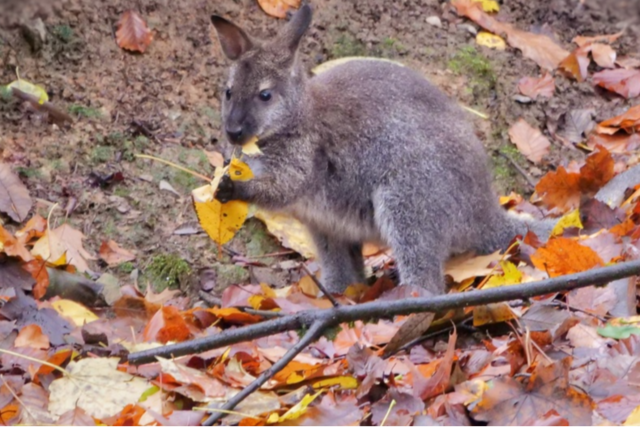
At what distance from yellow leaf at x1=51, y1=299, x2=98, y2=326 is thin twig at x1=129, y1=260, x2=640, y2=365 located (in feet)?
3.48

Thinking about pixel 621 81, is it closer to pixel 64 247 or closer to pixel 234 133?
pixel 234 133

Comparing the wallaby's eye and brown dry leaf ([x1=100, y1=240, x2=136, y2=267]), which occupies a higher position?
the wallaby's eye

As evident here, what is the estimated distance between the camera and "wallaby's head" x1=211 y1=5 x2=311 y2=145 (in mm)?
4727

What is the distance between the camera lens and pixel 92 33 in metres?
6.29

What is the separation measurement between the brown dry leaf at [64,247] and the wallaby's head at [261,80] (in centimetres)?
114

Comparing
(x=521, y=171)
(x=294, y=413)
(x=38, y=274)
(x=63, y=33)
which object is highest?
(x=294, y=413)

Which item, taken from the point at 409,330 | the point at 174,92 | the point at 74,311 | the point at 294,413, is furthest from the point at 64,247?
the point at 294,413

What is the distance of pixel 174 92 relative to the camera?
20.8 feet

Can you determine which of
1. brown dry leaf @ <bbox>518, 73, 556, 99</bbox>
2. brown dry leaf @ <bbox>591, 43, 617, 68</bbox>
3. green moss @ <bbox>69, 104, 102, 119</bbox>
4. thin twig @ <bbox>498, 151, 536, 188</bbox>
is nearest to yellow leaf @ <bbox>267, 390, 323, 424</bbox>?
green moss @ <bbox>69, 104, 102, 119</bbox>

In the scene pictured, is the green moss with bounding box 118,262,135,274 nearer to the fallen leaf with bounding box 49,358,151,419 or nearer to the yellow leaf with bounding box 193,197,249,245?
the yellow leaf with bounding box 193,197,249,245

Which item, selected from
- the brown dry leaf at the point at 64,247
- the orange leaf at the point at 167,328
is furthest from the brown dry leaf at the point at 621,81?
the orange leaf at the point at 167,328

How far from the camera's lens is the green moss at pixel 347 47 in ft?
22.8

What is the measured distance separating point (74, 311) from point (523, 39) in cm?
460

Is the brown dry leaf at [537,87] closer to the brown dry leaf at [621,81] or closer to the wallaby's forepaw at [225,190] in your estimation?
the brown dry leaf at [621,81]
